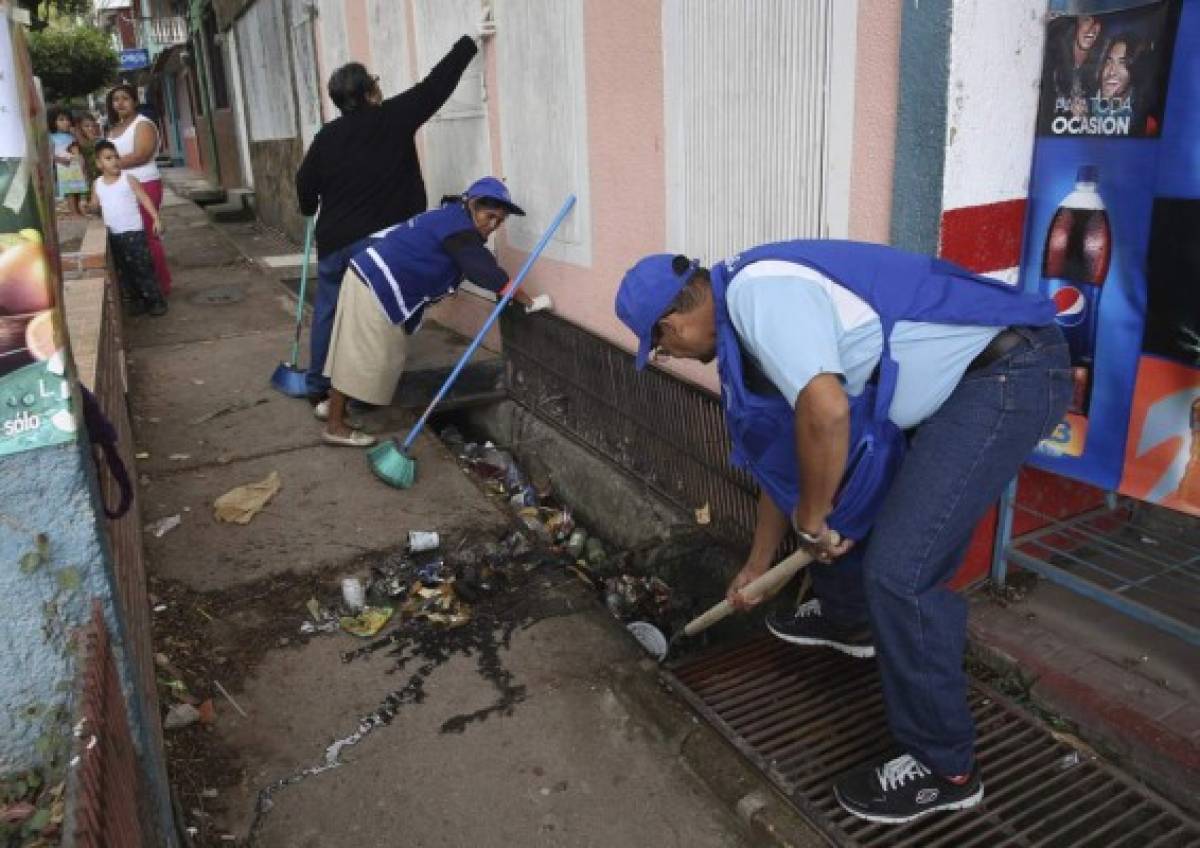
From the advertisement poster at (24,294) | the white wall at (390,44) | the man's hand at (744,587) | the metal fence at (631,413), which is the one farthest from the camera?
the white wall at (390,44)

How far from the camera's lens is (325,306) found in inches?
222

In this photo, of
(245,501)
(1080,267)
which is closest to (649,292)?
(1080,267)

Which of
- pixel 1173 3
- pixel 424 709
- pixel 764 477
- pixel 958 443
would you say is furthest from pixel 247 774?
pixel 1173 3

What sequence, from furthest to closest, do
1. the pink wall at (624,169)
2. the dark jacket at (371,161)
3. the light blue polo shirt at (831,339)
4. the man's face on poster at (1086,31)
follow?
Result: the dark jacket at (371,161) → the pink wall at (624,169) → the man's face on poster at (1086,31) → the light blue polo shirt at (831,339)

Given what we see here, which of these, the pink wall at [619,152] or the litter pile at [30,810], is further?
the pink wall at [619,152]

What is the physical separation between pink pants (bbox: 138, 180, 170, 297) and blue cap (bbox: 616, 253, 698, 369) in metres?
6.61

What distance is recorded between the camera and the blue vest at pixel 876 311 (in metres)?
2.19

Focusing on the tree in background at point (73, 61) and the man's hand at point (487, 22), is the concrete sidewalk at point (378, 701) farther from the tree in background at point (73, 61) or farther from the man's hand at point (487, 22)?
the tree in background at point (73, 61)

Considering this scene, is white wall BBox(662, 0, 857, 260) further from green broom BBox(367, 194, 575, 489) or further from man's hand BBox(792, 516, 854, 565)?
man's hand BBox(792, 516, 854, 565)

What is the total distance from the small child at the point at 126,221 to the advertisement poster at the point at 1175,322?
728 cm

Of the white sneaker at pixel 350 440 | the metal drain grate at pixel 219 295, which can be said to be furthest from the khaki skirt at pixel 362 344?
the metal drain grate at pixel 219 295

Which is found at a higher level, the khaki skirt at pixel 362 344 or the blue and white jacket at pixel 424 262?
the blue and white jacket at pixel 424 262

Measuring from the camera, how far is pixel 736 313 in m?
2.18

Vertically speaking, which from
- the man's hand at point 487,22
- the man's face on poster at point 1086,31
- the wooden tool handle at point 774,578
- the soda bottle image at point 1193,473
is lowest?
the wooden tool handle at point 774,578
